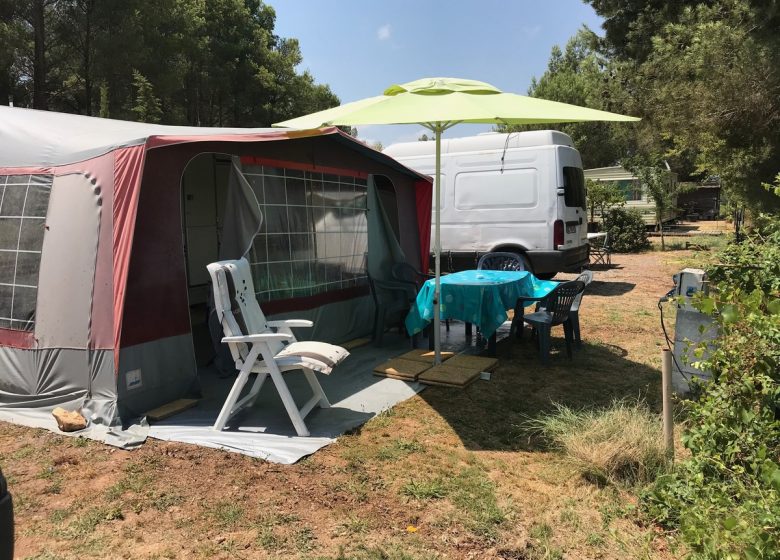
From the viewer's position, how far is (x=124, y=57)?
1413 cm

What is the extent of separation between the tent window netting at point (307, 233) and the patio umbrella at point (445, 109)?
3.49 ft

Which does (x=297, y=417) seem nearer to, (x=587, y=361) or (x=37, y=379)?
(x=37, y=379)

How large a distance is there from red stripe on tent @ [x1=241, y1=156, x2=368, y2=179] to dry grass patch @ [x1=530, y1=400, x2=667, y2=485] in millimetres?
3522

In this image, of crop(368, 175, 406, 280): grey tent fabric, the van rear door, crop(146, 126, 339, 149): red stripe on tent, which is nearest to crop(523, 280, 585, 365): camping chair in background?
crop(368, 175, 406, 280): grey tent fabric

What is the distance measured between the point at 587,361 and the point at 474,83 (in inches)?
115

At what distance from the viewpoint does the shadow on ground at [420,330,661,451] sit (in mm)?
4004

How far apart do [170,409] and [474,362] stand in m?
2.78

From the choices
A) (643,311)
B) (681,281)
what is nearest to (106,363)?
(681,281)

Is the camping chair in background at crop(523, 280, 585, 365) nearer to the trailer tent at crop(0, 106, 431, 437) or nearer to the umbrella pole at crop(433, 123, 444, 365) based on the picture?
the umbrella pole at crop(433, 123, 444, 365)

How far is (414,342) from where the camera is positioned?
6.34 meters

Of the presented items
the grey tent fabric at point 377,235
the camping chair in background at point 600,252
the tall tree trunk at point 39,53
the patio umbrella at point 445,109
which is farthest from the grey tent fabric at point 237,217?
the tall tree trunk at point 39,53

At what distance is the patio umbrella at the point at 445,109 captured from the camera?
164 inches

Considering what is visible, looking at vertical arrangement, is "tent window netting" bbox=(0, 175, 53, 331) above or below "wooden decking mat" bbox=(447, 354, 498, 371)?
above

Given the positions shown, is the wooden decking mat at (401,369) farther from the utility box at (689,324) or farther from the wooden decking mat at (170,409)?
the utility box at (689,324)
